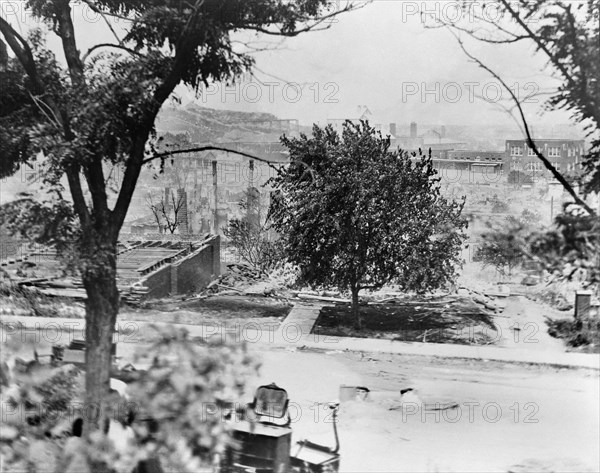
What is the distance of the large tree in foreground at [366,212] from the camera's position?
2504 mm

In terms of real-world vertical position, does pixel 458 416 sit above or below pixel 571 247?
below

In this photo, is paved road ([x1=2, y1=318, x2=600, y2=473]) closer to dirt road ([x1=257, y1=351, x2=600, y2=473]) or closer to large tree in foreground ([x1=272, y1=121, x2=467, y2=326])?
dirt road ([x1=257, y1=351, x2=600, y2=473])

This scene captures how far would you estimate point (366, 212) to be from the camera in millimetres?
2543

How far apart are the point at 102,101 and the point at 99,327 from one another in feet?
2.80

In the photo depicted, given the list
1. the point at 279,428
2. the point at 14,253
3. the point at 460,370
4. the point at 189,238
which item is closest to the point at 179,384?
the point at 279,428

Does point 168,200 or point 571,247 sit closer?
point 571,247

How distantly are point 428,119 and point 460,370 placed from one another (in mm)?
922

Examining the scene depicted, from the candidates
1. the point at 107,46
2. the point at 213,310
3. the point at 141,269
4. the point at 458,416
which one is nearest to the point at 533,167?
the point at 458,416

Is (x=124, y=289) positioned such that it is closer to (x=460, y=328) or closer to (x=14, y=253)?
(x=14, y=253)

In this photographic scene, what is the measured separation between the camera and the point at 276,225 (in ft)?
8.48

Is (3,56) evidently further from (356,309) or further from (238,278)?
(356,309)

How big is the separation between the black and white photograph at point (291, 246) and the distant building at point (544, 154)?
0.01 metres

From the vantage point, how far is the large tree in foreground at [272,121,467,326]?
2504mm

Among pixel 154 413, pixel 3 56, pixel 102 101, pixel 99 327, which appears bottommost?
pixel 154 413
